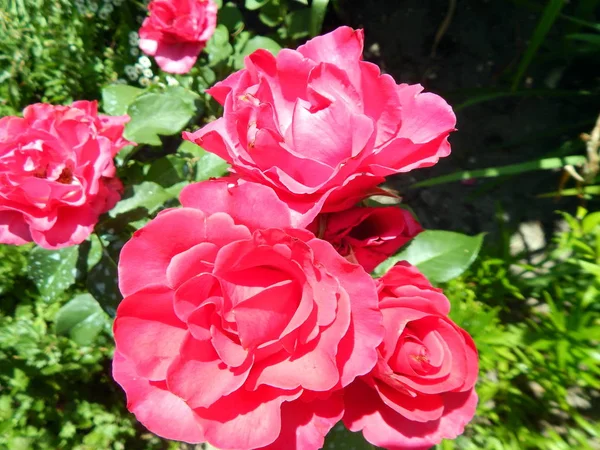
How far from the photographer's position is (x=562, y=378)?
3.65 feet

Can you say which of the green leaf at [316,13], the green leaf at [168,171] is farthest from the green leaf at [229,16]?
the green leaf at [168,171]

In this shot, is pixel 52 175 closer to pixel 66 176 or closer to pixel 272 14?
pixel 66 176

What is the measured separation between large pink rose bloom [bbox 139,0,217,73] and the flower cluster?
2.55ft

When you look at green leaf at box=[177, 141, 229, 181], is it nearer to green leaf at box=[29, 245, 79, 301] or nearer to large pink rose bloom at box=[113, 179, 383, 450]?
green leaf at box=[29, 245, 79, 301]

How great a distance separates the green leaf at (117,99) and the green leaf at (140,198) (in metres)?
0.26

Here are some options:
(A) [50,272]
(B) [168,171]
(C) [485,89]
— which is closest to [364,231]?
(B) [168,171]

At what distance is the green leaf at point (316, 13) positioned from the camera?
53.1 inches

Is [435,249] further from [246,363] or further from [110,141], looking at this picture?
[110,141]

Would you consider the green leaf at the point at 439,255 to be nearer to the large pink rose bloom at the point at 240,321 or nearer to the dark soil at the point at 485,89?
the large pink rose bloom at the point at 240,321

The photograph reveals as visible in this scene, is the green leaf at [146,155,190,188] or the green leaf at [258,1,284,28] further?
the green leaf at [258,1,284,28]

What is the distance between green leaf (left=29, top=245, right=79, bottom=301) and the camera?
921 millimetres

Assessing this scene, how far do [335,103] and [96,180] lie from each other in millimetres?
465

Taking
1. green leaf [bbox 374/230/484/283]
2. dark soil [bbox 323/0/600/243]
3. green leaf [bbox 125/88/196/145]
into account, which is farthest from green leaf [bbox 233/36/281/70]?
green leaf [bbox 374/230/484/283]

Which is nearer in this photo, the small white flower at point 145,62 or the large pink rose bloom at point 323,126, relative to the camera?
the large pink rose bloom at point 323,126
